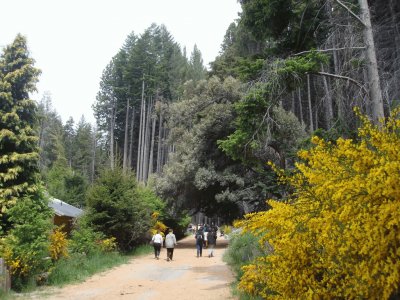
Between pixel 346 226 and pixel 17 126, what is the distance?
13596mm

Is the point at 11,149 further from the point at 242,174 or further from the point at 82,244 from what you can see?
the point at 242,174

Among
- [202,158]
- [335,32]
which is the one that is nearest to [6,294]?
[335,32]

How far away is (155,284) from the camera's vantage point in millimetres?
11812

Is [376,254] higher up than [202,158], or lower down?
lower down

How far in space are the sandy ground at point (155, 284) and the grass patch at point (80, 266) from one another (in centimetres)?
40

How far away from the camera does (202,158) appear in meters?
26.8

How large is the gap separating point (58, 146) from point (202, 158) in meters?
45.7

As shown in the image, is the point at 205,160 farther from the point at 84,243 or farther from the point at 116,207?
the point at 84,243

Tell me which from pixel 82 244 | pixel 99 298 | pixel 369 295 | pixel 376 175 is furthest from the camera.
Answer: pixel 82 244

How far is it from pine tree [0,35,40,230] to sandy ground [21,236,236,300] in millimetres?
4030

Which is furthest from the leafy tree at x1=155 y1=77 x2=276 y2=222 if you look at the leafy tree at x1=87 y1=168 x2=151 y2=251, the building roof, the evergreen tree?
the evergreen tree

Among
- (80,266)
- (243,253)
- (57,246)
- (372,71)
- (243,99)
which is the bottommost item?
(80,266)

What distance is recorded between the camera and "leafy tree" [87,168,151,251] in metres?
19.7

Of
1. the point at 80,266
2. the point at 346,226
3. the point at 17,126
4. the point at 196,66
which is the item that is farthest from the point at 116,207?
the point at 196,66
